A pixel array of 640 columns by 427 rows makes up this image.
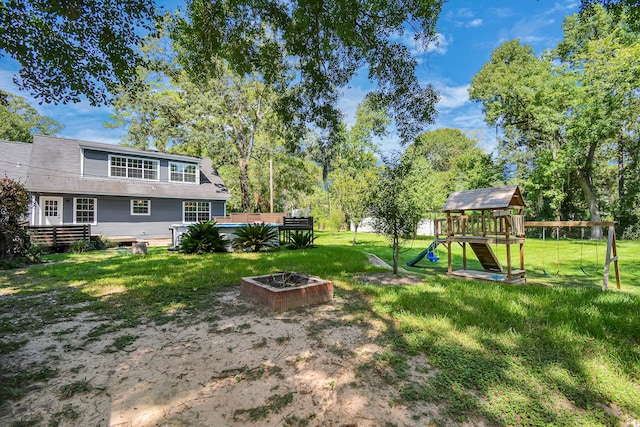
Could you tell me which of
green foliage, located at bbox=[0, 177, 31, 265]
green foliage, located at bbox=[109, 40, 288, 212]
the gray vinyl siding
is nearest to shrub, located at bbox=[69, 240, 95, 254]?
green foliage, located at bbox=[0, 177, 31, 265]

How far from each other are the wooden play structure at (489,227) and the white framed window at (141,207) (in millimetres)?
16914

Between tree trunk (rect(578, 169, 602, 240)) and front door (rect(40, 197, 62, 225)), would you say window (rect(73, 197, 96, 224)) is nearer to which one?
front door (rect(40, 197, 62, 225))

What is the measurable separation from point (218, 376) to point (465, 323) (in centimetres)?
322

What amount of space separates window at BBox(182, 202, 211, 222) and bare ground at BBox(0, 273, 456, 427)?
16.4 metres

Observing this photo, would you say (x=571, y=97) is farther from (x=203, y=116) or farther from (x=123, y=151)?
(x=123, y=151)

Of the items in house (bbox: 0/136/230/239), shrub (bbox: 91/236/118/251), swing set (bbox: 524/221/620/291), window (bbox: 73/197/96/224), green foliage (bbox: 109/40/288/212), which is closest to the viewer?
swing set (bbox: 524/221/620/291)

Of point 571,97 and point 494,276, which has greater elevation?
point 571,97

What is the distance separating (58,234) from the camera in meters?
12.2

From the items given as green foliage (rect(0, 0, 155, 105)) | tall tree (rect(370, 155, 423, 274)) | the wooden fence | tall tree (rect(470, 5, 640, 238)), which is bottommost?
the wooden fence

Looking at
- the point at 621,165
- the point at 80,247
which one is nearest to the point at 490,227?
the point at 80,247

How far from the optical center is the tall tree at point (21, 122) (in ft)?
90.5

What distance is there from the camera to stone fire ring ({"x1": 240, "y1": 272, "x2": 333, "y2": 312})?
4.66m

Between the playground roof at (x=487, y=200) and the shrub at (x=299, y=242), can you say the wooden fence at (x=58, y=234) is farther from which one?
the playground roof at (x=487, y=200)

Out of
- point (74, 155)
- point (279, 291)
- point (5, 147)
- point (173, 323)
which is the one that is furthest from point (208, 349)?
point (5, 147)
